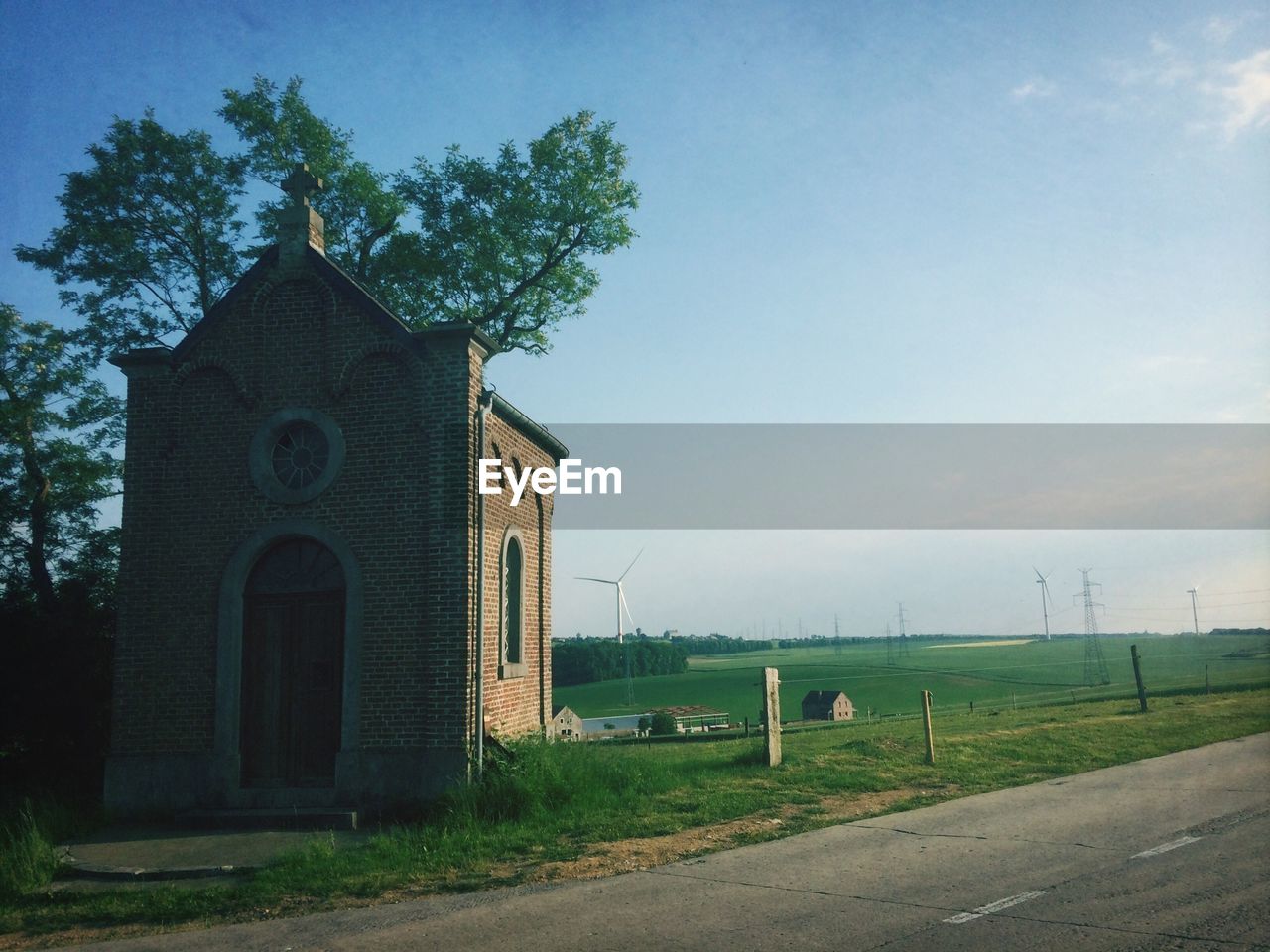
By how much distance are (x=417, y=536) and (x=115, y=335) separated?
1487 centimetres

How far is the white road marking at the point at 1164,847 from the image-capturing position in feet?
27.5

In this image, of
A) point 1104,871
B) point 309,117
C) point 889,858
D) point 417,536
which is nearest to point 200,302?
point 309,117

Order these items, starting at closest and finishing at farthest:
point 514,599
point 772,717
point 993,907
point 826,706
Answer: point 993,907 < point 772,717 < point 514,599 < point 826,706

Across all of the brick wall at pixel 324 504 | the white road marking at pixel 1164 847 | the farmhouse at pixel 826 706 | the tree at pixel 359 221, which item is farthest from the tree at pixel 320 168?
the farmhouse at pixel 826 706

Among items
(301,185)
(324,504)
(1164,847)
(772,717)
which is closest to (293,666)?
(324,504)

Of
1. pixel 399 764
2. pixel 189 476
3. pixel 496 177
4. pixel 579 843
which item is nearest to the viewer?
pixel 579 843

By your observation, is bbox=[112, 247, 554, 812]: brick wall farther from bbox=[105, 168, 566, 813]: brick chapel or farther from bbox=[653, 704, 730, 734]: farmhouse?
bbox=[653, 704, 730, 734]: farmhouse

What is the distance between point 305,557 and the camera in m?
13.2

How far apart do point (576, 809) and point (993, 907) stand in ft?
18.6

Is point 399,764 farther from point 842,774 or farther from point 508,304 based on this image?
point 508,304

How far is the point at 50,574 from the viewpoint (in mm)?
18828

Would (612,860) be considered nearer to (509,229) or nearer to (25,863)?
(25,863)

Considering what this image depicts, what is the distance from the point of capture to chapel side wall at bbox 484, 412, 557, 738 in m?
13.3

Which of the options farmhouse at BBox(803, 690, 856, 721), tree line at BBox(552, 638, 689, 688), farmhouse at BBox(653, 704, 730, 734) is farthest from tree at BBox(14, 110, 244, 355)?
tree line at BBox(552, 638, 689, 688)
